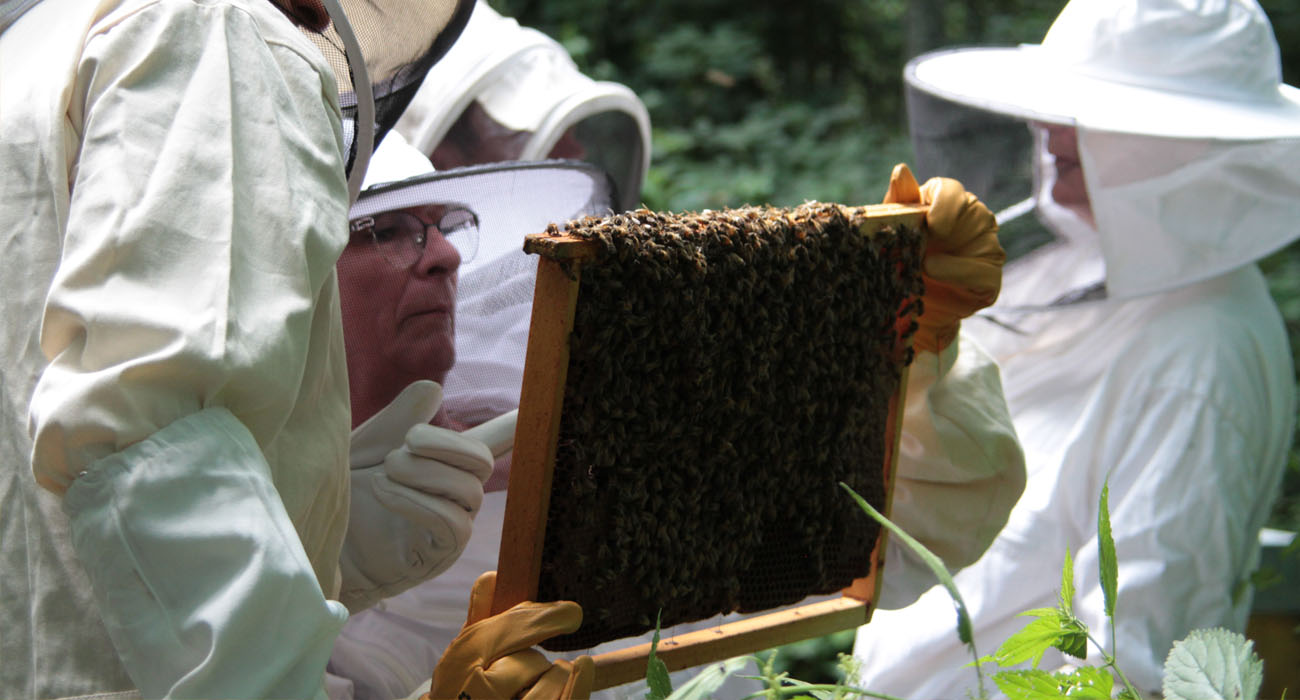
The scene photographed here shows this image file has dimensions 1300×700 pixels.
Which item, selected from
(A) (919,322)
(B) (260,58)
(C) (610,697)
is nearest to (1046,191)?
(A) (919,322)

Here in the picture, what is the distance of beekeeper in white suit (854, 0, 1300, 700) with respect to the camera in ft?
8.17

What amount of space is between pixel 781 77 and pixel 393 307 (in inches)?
246

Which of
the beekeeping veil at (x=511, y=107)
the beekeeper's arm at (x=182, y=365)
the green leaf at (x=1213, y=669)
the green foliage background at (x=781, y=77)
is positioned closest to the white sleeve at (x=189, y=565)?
the beekeeper's arm at (x=182, y=365)

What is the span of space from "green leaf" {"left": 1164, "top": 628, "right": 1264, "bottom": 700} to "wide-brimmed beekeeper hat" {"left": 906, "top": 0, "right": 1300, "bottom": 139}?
72.1 inches

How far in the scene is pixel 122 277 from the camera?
0.85 metres

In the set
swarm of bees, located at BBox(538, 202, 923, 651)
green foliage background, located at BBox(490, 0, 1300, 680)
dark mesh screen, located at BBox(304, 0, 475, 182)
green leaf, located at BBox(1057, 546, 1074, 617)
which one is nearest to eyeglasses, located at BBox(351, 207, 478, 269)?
dark mesh screen, located at BBox(304, 0, 475, 182)

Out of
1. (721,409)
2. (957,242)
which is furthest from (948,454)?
(721,409)

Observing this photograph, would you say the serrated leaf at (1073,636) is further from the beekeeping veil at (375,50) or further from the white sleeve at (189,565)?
the beekeeping veil at (375,50)

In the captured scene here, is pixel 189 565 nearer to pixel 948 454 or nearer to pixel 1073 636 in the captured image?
pixel 1073 636

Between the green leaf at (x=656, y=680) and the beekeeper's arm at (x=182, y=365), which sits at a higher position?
the beekeeper's arm at (x=182, y=365)

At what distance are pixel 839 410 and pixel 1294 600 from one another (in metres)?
3.00

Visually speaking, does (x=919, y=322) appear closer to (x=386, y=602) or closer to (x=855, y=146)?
(x=386, y=602)

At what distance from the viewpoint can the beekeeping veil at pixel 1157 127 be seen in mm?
2533

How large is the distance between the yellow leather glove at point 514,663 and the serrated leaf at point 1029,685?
1.71 feet
